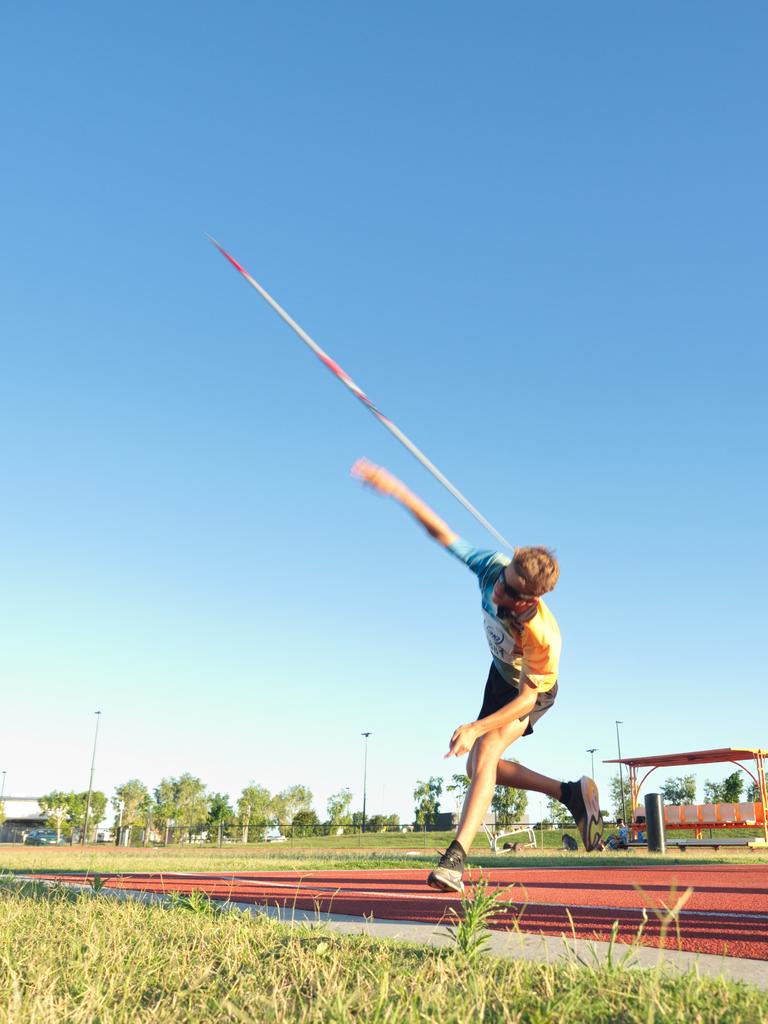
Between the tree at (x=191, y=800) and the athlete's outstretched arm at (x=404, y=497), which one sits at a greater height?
the athlete's outstretched arm at (x=404, y=497)

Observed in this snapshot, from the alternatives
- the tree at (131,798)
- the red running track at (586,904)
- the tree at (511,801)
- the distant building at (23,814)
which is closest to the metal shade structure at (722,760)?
the red running track at (586,904)

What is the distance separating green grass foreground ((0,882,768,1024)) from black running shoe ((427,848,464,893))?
44.4 inches

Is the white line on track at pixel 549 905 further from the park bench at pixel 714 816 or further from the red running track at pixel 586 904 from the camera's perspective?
the park bench at pixel 714 816

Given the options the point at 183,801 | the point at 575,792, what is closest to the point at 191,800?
the point at 183,801

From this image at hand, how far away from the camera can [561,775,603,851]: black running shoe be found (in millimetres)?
5863

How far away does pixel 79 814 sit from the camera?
272ft

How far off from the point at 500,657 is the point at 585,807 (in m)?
1.62

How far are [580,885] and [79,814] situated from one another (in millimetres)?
86509

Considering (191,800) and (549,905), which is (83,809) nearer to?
(191,800)

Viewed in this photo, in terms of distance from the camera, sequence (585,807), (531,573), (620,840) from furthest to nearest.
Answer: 1. (620,840)
2. (585,807)
3. (531,573)

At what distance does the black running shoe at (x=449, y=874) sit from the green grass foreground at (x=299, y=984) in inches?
44.4

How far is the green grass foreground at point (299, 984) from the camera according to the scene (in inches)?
81.5

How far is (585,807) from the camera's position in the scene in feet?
19.2

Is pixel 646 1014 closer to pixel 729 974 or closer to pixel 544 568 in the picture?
pixel 729 974
